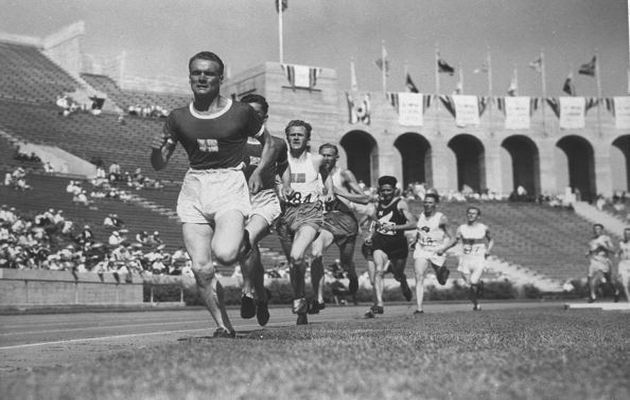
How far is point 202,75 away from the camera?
7383 millimetres

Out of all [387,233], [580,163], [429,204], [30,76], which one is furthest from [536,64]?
[387,233]

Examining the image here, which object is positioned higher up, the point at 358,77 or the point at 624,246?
the point at 358,77

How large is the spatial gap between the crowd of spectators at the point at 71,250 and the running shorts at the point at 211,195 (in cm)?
1545

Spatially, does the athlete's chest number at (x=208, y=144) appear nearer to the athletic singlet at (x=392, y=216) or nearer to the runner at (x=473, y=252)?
the athletic singlet at (x=392, y=216)

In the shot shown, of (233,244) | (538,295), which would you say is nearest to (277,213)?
(233,244)

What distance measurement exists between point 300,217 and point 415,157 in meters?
53.6

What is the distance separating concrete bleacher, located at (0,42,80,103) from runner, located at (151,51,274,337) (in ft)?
135

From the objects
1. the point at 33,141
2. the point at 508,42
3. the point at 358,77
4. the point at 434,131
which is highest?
the point at 358,77

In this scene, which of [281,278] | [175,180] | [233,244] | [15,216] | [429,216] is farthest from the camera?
[175,180]

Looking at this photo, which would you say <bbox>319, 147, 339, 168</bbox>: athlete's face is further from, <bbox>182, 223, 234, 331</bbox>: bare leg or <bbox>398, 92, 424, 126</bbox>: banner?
<bbox>398, 92, 424, 126</bbox>: banner

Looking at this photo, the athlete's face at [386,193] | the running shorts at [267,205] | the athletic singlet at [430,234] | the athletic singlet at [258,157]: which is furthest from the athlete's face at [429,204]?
the running shorts at [267,205]

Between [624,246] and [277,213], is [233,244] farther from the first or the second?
[624,246]

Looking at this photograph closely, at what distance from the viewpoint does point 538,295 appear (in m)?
36.1

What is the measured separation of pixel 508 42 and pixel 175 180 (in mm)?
27147
